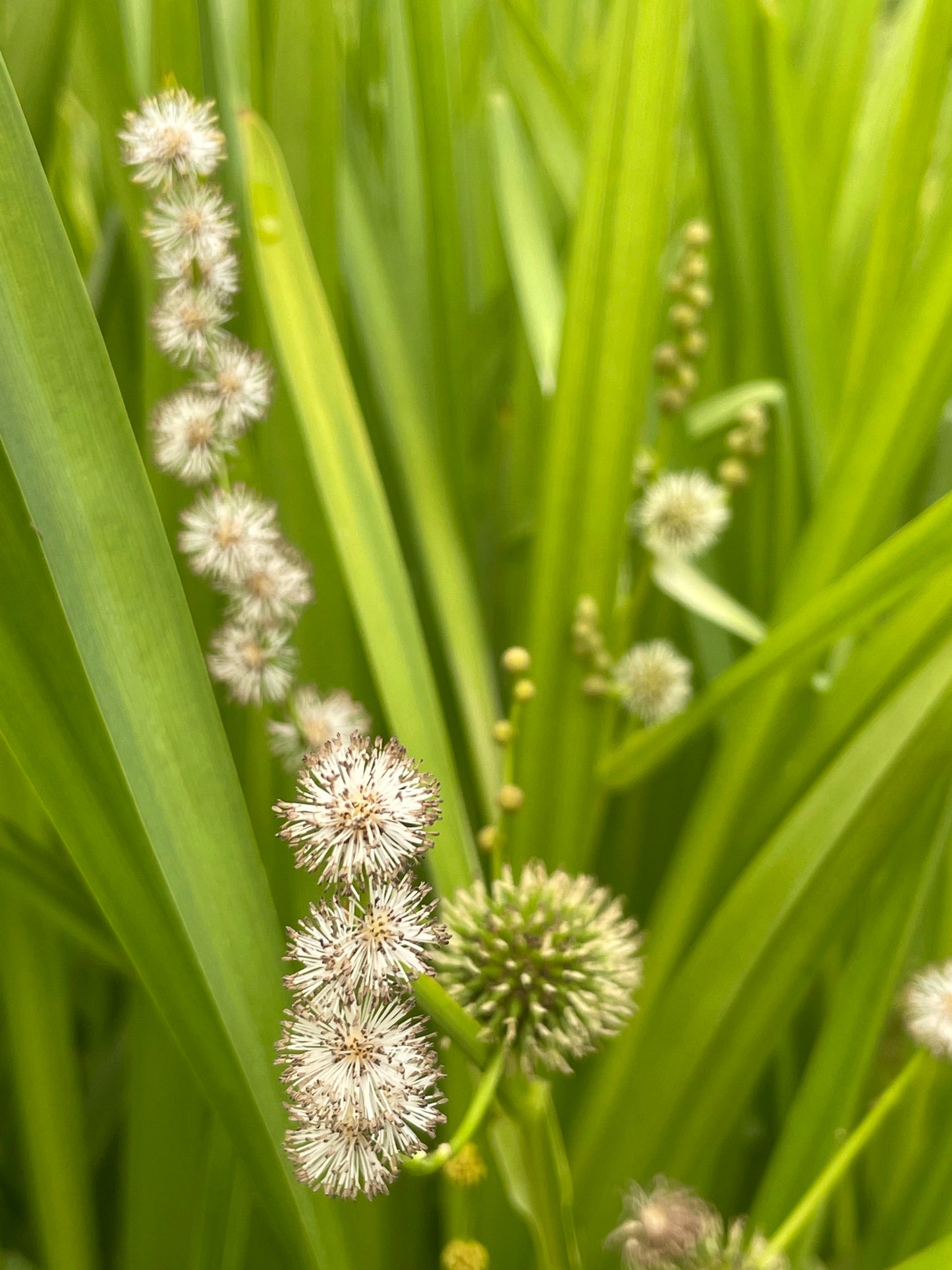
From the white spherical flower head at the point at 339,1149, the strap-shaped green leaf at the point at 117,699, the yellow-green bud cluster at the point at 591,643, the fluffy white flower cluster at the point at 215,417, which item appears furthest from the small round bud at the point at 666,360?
the white spherical flower head at the point at 339,1149

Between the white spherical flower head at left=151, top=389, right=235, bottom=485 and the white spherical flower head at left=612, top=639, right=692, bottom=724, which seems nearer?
the white spherical flower head at left=151, top=389, right=235, bottom=485

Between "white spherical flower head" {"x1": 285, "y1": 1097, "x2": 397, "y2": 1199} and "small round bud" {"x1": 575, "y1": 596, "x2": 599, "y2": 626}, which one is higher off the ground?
"small round bud" {"x1": 575, "y1": 596, "x2": 599, "y2": 626}

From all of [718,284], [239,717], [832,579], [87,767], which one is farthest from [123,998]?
[718,284]

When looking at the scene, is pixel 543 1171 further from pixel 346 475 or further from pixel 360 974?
pixel 346 475

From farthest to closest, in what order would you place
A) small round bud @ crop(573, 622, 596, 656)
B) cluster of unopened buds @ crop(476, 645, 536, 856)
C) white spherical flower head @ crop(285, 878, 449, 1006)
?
small round bud @ crop(573, 622, 596, 656) < cluster of unopened buds @ crop(476, 645, 536, 856) < white spherical flower head @ crop(285, 878, 449, 1006)

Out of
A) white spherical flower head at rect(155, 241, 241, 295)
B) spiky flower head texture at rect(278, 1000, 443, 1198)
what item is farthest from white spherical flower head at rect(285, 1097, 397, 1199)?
white spherical flower head at rect(155, 241, 241, 295)

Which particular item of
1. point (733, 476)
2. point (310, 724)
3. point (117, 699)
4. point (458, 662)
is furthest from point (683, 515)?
point (117, 699)

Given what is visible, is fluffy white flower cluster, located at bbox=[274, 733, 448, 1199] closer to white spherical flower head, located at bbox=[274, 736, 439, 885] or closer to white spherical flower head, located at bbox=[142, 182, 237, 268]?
white spherical flower head, located at bbox=[274, 736, 439, 885]
